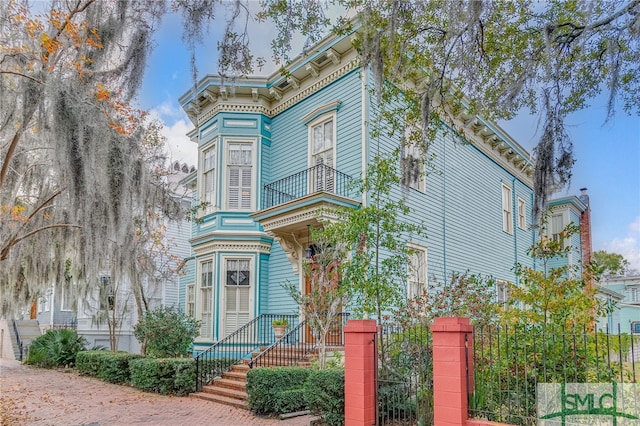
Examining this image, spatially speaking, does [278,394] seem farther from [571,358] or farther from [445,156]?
[445,156]

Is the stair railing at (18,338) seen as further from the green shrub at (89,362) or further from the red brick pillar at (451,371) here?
the red brick pillar at (451,371)

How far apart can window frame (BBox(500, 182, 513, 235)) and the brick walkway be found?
12841 mm

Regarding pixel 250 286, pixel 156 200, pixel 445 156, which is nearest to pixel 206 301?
pixel 250 286

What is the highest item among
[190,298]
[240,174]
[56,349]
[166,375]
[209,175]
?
[209,175]

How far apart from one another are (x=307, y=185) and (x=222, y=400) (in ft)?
18.6

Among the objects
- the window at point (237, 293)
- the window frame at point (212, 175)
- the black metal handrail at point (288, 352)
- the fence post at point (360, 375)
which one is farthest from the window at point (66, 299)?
the fence post at point (360, 375)

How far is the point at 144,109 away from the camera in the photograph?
13.2 metres

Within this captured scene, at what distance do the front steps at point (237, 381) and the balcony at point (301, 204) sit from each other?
105 inches

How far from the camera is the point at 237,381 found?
36.0ft

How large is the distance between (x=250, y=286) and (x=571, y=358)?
9.58 metres

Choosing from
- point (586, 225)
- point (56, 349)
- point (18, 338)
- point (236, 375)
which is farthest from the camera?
point (586, 225)

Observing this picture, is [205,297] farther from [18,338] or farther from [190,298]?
[18,338]

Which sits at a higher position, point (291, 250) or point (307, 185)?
point (307, 185)

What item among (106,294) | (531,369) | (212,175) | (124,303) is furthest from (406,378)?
(124,303)
